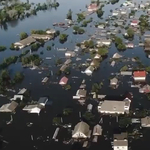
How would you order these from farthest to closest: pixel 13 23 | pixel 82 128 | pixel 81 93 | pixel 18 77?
pixel 13 23
pixel 18 77
pixel 81 93
pixel 82 128

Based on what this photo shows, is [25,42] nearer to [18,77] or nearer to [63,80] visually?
[18,77]

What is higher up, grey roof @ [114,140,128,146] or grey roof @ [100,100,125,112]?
grey roof @ [100,100,125,112]

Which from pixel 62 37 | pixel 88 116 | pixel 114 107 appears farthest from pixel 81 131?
pixel 62 37

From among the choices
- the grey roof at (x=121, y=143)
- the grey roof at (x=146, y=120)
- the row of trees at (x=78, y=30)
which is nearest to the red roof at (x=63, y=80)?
the grey roof at (x=146, y=120)

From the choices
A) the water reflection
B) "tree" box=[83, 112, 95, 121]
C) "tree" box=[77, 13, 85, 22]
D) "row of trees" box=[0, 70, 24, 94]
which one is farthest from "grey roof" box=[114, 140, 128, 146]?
the water reflection

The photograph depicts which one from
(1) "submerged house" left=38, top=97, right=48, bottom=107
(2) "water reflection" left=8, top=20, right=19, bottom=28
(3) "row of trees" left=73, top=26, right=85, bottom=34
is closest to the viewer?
(1) "submerged house" left=38, top=97, right=48, bottom=107

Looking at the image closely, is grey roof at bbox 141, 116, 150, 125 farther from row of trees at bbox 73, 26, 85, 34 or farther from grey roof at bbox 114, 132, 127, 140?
row of trees at bbox 73, 26, 85, 34

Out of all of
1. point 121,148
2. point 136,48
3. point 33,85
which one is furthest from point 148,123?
point 136,48
